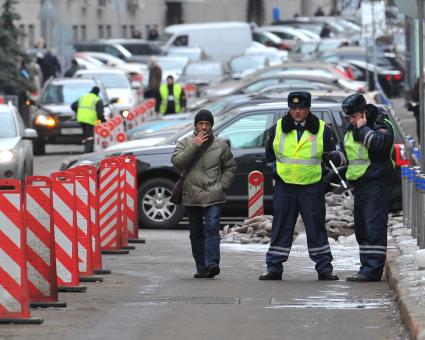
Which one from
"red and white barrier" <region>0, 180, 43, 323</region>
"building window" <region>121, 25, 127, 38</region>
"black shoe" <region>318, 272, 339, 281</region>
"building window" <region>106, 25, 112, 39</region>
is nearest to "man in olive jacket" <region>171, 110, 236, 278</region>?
"black shoe" <region>318, 272, 339, 281</region>

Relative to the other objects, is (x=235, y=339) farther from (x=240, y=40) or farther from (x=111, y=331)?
(x=240, y=40)

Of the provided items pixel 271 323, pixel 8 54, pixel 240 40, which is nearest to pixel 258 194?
pixel 271 323

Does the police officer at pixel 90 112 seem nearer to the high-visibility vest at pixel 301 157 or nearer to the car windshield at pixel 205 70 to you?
the high-visibility vest at pixel 301 157

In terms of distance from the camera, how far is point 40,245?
11359mm

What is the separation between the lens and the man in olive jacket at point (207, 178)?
1352 cm

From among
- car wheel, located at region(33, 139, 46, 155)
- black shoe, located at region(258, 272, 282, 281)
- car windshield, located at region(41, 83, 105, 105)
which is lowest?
car wheel, located at region(33, 139, 46, 155)

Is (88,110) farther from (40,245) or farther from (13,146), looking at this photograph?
(40,245)

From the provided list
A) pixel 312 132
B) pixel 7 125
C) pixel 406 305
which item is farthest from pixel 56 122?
pixel 406 305

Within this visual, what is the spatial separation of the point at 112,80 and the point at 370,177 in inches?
1101

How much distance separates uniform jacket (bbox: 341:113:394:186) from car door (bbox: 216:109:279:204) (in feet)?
20.2

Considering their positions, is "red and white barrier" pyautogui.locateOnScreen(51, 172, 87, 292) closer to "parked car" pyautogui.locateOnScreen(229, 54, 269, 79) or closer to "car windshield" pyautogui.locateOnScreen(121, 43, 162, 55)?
"parked car" pyautogui.locateOnScreen(229, 54, 269, 79)

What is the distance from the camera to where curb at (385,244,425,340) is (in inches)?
371

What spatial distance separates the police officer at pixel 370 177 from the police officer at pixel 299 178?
0.30 meters

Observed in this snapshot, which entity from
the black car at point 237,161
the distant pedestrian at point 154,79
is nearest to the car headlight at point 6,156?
the black car at point 237,161
